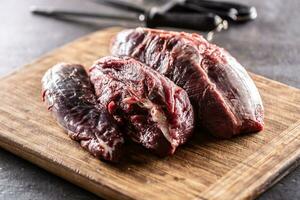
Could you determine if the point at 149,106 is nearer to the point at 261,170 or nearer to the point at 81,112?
the point at 81,112

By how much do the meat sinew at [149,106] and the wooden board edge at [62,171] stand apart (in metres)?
0.20

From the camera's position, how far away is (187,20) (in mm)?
2814

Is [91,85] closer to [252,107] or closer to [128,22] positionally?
[252,107]

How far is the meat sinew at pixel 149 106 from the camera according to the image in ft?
6.03

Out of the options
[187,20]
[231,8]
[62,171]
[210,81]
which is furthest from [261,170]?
[231,8]

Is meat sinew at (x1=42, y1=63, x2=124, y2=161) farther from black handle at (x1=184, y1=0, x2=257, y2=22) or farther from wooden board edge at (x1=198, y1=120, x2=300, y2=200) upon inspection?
black handle at (x1=184, y1=0, x2=257, y2=22)

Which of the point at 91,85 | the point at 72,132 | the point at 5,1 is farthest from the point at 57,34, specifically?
the point at 72,132

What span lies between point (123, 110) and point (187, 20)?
3.33 ft

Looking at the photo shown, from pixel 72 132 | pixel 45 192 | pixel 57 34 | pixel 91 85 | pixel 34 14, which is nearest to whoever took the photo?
pixel 45 192

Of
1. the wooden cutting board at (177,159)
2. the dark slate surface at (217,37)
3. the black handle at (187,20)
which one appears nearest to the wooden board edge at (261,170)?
the wooden cutting board at (177,159)

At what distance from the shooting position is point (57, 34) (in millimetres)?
3072

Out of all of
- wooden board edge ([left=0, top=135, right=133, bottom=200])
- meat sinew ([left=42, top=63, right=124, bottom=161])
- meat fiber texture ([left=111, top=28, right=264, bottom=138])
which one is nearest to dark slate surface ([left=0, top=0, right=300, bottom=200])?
wooden board edge ([left=0, top=135, right=133, bottom=200])

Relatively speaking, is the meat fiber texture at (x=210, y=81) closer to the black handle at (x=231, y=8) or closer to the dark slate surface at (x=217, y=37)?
the dark slate surface at (x=217, y=37)

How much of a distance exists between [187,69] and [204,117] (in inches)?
6.4
